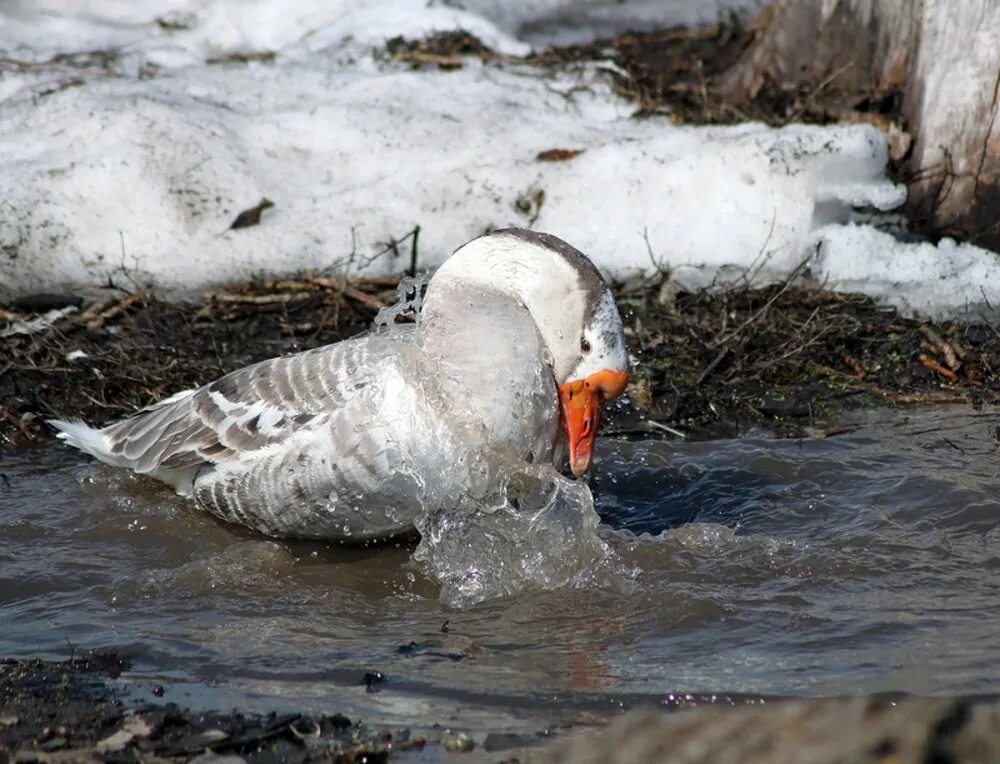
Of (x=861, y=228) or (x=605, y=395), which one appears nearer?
(x=605, y=395)

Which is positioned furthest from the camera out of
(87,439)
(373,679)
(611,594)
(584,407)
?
(87,439)

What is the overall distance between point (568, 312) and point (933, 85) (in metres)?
4.15

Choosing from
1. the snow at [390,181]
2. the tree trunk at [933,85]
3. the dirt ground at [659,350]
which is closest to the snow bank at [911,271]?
the snow at [390,181]

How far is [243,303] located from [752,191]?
3011mm

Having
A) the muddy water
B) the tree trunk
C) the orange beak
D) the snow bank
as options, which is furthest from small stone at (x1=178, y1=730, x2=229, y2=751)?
the tree trunk

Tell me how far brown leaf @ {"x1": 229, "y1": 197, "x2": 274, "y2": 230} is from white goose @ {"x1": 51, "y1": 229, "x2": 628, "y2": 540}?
112 inches

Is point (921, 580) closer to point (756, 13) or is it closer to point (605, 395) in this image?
point (605, 395)

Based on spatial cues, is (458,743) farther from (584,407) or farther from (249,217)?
(249,217)

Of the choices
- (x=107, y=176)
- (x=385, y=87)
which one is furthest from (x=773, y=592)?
(x=385, y=87)

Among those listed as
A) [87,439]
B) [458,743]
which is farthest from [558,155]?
[458,743]

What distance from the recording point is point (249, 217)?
828 cm

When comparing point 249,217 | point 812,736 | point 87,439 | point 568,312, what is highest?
point 812,736

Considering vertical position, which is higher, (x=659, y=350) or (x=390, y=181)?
(x=390, y=181)

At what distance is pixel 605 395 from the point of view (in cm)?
526
